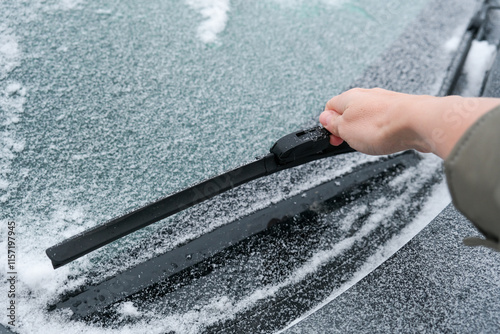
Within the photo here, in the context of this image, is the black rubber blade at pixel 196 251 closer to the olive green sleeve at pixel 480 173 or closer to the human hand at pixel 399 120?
the human hand at pixel 399 120

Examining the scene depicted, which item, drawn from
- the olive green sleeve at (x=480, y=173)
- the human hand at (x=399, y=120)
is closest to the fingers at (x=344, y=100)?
the human hand at (x=399, y=120)

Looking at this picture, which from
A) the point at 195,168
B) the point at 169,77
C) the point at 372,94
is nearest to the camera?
the point at 372,94

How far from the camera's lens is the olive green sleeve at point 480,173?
590mm

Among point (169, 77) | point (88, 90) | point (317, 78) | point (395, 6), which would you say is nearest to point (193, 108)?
point (169, 77)

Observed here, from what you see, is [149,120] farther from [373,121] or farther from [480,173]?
[480,173]

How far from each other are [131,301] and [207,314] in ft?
0.51

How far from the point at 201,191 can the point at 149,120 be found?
28 cm

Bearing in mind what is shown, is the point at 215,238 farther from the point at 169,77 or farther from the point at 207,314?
the point at 169,77

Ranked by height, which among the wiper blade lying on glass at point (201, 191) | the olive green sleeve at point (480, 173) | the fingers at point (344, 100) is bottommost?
the wiper blade lying on glass at point (201, 191)

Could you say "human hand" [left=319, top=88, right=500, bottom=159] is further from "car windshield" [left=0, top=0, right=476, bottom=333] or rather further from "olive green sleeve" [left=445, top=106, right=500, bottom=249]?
"car windshield" [left=0, top=0, right=476, bottom=333]

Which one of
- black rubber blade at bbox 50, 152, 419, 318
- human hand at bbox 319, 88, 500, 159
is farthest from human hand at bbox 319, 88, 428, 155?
black rubber blade at bbox 50, 152, 419, 318

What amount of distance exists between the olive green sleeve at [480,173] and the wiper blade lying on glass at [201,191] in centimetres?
42

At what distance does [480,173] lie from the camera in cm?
60

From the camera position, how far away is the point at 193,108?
1.13 metres
